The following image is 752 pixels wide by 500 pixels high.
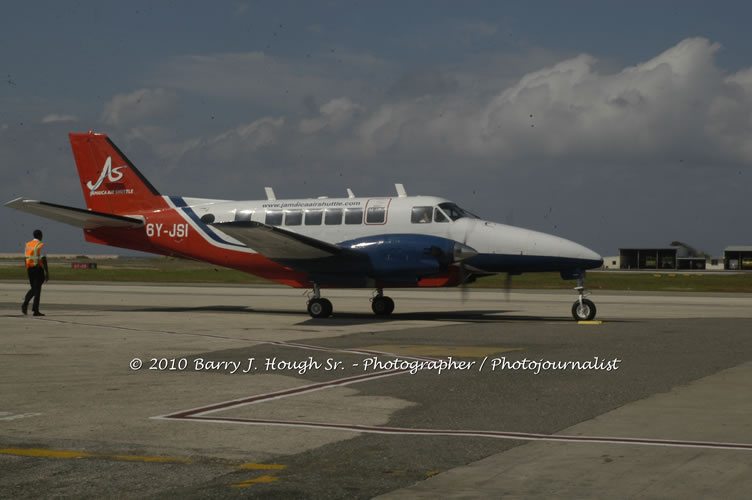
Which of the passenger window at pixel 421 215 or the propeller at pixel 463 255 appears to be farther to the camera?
the passenger window at pixel 421 215

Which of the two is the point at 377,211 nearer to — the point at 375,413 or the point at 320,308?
the point at 320,308

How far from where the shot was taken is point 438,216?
2205cm

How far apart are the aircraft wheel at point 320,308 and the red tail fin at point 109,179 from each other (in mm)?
7241

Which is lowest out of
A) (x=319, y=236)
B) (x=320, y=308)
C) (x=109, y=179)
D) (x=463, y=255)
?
(x=320, y=308)

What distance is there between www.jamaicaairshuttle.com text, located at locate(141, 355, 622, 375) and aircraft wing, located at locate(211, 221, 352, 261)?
7.85 metres

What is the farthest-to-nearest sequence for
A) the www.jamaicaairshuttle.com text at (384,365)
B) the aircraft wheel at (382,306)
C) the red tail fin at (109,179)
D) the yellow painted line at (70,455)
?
the red tail fin at (109,179) → the aircraft wheel at (382,306) → the www.jamaicaairshuttle.com text at (384,365) → the yellow painted line at (70,455)

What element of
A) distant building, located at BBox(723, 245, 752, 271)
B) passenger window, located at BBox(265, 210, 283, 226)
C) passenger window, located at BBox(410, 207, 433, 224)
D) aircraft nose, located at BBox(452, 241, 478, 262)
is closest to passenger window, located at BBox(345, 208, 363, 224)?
passenger window, located at BBox(410, 207, 433, 224)

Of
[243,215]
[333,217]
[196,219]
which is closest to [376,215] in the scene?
[333,217]

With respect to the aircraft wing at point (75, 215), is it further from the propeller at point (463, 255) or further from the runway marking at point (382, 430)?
the runway marking at point (382, 430)

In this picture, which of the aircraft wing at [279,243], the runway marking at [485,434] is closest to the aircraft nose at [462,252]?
the aircraft wing at [279,243]

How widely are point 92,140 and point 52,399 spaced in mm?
19843

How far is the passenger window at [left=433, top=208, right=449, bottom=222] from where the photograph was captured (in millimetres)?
21969

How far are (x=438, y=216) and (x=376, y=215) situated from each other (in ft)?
6.38

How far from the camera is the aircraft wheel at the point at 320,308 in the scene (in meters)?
22.6
